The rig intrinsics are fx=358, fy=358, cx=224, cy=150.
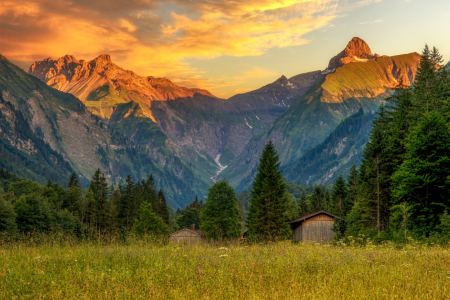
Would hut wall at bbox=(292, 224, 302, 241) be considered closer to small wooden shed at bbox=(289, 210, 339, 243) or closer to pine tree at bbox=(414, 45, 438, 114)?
small wooden shed at bbox=(289, 210, 339, 243)

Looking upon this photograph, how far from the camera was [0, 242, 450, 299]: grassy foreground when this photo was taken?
8234 mm

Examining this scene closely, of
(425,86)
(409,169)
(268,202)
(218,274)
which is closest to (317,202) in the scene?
(268,202)

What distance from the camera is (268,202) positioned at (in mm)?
65375

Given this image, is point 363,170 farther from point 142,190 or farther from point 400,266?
point 142,190

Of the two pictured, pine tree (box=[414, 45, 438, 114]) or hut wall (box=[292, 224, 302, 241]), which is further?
hut wall (box=[292, 224, 302, 241])

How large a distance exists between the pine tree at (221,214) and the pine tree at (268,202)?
1488 centimetres

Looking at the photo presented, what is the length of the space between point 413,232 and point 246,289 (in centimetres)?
3435

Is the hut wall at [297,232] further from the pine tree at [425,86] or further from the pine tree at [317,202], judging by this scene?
the pine tree at [317,202]

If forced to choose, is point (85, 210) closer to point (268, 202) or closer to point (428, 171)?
point (268, 202)

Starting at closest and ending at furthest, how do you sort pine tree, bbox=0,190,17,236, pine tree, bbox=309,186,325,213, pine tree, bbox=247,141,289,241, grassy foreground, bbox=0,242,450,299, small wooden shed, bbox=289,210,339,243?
grassy foreground, bbox=0,242,450,299, pine tree, bbox=247,141,289,241, small wooden shed, bbox=289,210,339,243, pine tree, bbox=0,190,17,236, pine tree, bbox=309,186,325,213

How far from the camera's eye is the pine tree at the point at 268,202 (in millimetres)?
64312

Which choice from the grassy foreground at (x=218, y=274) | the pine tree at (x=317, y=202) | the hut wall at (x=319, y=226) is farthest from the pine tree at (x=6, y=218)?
the pine tree at (x=317, y=202)

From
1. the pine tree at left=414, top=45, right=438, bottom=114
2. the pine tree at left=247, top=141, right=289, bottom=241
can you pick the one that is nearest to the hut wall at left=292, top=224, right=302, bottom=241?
the pine tree at left=247, top=141, right=289, bottom=241

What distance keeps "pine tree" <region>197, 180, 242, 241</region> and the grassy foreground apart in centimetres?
6906
